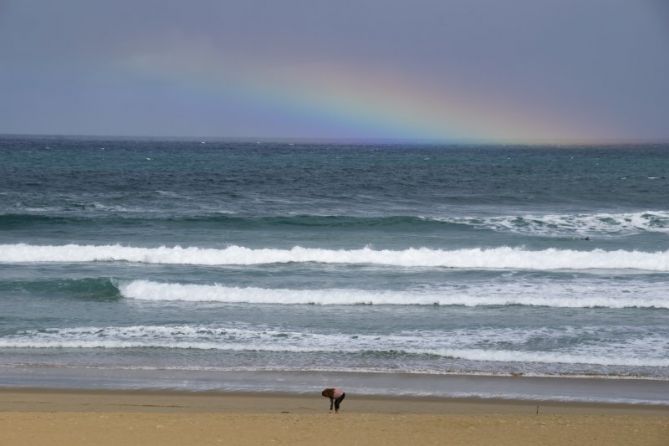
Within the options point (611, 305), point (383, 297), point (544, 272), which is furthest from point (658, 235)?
point (383, 297)

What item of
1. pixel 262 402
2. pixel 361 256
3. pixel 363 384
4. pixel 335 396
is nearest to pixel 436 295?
pixel 361 256

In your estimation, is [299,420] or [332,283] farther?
[332,283]

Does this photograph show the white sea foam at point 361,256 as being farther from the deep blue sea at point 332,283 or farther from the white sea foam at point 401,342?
the white sea foam at point 401,342

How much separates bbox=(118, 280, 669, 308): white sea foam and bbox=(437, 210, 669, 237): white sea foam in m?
9.39

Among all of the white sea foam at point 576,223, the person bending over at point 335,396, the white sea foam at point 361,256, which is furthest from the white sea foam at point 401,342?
the white sea foam at point 576,223

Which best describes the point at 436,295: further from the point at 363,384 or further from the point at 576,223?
the point at 576,223

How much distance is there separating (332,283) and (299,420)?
1044 cm

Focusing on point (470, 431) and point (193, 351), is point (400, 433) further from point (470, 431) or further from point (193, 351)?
point (193, 351)

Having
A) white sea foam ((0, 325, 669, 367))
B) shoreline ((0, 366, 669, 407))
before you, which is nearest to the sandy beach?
shoreline ((0, 366, 669, 407))

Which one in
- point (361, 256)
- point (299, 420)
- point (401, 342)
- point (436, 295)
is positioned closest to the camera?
point (299, 420)

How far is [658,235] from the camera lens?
2864 cm

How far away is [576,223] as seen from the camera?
31031 mm

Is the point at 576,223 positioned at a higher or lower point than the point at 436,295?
higher

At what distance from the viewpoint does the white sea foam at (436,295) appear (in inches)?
704
